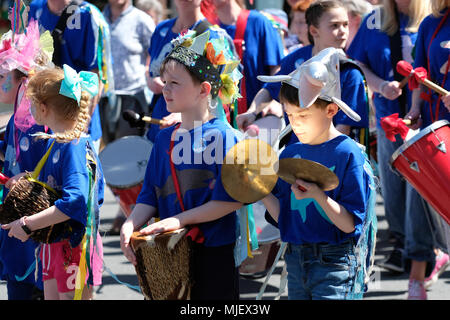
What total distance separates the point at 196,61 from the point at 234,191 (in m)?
0.63

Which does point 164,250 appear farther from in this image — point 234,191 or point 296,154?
point 296,154

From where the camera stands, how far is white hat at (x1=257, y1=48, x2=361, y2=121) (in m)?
3.17

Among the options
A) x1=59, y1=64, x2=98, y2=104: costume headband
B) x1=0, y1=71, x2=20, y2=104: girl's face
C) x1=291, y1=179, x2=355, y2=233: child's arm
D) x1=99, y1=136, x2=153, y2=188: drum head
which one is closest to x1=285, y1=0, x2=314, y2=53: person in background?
x1=99, y1=136, x2=153, y2=188: drum head

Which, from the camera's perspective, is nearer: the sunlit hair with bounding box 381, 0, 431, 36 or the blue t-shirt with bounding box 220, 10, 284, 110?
the sunlit hair with bounding box 381, 0, 431, 36

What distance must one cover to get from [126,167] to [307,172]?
105 inches

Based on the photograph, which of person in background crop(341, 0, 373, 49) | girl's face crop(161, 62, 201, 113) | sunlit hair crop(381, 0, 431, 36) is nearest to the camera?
girl's face crop(161, 62, 201, 113)

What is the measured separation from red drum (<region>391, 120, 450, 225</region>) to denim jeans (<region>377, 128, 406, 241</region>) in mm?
1625

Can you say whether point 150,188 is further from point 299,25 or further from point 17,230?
point 299,25

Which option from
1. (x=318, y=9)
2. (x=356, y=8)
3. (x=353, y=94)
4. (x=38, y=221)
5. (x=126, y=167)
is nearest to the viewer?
(x=38, y=221)

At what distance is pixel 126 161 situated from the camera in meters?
5.45

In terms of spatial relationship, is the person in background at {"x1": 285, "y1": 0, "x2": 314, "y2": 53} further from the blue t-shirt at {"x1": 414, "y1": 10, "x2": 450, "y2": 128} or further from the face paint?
the face paint

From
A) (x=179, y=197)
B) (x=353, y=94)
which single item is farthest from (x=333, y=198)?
(x=353, y=94)
